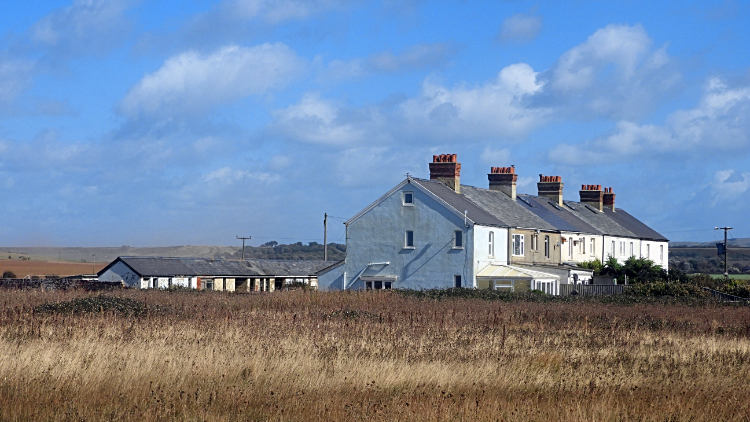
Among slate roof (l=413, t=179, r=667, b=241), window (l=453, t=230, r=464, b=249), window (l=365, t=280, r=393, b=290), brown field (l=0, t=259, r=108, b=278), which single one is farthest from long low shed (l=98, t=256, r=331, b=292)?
brown field (l=0, t=259, r=108, b=278)

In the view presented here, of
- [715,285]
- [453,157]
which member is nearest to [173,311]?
[453,157]

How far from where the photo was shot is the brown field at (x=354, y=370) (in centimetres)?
1102

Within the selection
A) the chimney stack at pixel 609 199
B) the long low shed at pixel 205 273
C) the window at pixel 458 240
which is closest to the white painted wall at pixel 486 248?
the window at pixel 458 240

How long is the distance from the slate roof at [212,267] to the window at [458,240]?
1945 centimetres

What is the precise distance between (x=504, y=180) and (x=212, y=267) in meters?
21.6

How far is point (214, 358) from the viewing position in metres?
14.4

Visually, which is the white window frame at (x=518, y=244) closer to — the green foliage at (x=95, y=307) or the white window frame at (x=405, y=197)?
the white window frame at (x=405, y=197)

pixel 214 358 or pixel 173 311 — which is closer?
pixel 214 358

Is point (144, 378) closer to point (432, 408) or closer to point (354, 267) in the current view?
point (432, 408)

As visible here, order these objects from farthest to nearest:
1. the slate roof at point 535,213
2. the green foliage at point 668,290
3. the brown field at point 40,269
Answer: the brown field at point 40,269, the slate roof at point 535,213, the green foliage at point 668,290

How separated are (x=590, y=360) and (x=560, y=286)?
32.8 metres

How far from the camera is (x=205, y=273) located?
59.6m

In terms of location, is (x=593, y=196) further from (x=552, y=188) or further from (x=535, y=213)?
(x=535, y=213)

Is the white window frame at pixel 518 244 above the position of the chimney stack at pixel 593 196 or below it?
below
